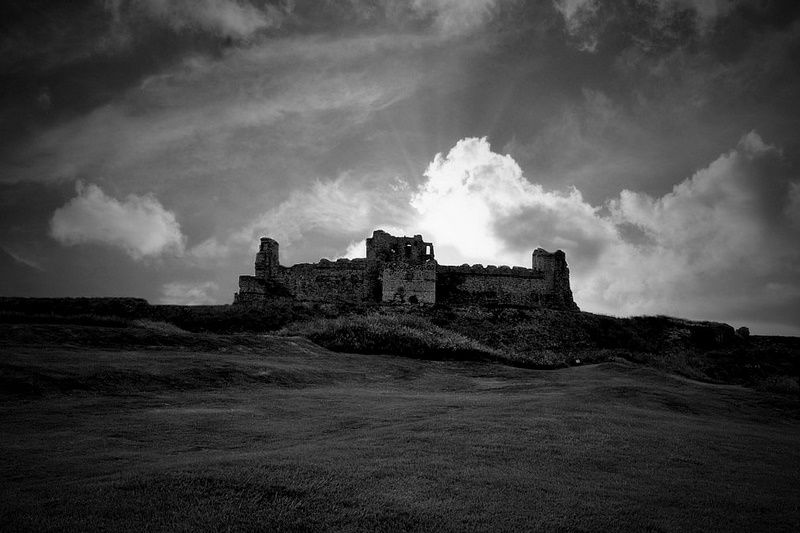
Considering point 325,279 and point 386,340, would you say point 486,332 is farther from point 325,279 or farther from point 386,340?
point 325,279

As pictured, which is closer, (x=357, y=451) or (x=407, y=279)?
(x=357, y=451)

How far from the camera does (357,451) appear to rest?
36.9ft

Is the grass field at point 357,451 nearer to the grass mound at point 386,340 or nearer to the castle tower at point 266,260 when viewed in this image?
the grass mound at point 386,340

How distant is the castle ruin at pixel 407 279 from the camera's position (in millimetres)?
51688

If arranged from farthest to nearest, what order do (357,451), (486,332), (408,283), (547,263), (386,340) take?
(547,263) → (408,283) → (486,332) → (386,340) → (357,451)

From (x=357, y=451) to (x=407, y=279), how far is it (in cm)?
4019

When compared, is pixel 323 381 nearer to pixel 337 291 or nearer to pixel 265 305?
pixel 265 305

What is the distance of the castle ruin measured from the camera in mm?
51688

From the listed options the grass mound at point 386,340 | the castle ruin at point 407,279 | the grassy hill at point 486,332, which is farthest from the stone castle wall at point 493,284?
the grass mound at point 386,340

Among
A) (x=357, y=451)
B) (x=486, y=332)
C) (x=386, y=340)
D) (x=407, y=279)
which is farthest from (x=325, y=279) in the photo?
(x=357, y=451)

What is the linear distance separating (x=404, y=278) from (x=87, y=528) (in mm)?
44581

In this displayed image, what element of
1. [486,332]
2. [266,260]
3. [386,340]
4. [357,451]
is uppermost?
[266,260]

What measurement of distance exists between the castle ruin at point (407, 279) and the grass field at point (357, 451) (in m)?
28.3

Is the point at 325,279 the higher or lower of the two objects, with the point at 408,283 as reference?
higher
